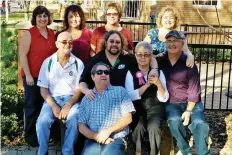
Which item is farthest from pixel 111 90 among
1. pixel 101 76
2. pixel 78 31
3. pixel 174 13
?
pixel 174 13

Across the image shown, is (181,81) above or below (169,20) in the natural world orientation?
below

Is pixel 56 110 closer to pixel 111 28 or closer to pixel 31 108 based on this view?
pixel 31 108

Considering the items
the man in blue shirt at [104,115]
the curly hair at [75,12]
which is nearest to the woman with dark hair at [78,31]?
the curly hair at [75,12]

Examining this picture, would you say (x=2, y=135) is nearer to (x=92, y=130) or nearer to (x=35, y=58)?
(x=35, y=58)

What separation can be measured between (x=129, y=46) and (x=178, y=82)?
2.83 ft

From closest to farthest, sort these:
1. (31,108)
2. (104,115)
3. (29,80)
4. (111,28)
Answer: (104,115), (29,80), (31,108), (111,28)

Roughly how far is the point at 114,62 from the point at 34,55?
1.05m

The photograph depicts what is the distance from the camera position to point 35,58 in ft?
16.6

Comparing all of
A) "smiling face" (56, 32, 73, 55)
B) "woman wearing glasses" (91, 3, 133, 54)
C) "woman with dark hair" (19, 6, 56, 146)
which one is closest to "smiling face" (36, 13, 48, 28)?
"woman with dark hair" (19, 6, 56, 146)

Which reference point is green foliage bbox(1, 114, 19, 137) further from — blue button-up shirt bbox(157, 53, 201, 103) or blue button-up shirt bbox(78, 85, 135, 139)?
blue button-up shirt bbox(157, 53, 201, 103)

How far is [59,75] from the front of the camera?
4.83 meters

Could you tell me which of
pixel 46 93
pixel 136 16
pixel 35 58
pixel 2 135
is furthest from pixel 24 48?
pixel 136 16

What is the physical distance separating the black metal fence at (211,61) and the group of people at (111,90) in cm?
129

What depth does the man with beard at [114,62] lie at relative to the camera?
4662 mm
